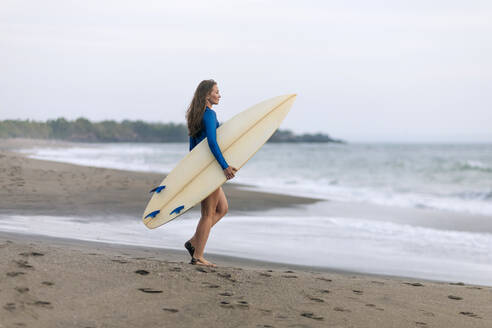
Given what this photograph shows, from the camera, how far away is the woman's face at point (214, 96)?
412cm

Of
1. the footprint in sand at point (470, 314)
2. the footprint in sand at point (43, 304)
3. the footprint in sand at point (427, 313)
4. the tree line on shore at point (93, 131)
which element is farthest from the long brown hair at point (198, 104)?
the tree line on shore at point (93, 131)

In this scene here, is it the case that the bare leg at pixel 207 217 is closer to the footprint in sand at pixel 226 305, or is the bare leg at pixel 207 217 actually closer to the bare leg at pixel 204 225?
the bare leg at pixel 204 225

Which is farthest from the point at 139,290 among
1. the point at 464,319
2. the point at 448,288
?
the point at 448,288

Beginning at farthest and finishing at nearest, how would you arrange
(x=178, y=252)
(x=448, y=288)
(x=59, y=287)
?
(x=178, y=252)
(x=448, y=288)
(x=59, y=287)

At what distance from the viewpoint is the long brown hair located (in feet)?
13.5

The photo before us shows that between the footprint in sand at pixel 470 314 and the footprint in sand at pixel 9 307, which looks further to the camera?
the footprint in sand at pixel 470 314

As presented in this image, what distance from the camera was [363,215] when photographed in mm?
9258

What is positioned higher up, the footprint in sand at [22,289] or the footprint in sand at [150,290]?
the footprint in sand at [150,290]

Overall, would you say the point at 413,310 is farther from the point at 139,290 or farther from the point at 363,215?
the point at 363,215

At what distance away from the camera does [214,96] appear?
13.6 ft

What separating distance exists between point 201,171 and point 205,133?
0.32 meters

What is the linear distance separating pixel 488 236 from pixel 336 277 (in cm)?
408

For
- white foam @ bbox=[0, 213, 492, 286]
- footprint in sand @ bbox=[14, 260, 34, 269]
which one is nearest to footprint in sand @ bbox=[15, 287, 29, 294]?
footprint in sand @ bbox=[14, 260, 34, 269]

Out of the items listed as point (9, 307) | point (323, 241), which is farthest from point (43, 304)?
point (323, 241)
